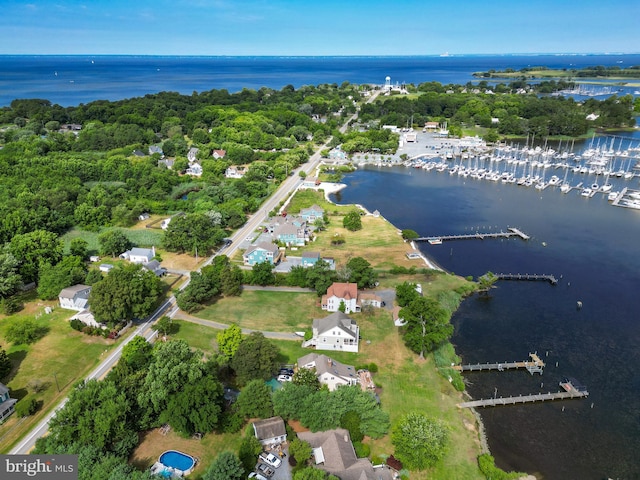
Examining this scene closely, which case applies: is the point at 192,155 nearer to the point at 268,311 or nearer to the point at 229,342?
the point at 268,311

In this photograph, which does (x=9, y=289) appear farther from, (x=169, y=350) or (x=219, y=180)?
(x=219, y=180)

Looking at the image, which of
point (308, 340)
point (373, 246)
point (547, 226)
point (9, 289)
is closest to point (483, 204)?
point (547, 226)

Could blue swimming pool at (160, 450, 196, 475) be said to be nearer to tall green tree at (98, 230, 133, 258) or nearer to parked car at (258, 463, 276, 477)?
parked car at (258, 463, 276, 477)

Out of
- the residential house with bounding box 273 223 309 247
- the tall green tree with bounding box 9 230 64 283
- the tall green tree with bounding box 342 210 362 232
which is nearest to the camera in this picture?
the tall green tree with bounding box 9 230 64 283

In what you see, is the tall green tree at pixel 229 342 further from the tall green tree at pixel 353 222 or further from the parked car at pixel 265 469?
the tall green tree at pixel 353 222

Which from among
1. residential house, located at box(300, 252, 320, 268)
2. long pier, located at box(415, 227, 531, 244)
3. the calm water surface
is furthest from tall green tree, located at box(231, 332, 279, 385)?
long pier, located at box(415, 227, 531, 244)

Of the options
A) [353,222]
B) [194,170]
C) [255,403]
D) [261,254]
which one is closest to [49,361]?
[255,403]

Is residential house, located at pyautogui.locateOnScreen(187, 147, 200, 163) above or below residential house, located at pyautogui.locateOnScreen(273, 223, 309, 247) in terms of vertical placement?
above
